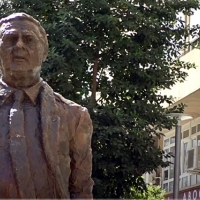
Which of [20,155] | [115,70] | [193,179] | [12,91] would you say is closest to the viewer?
[20,155]

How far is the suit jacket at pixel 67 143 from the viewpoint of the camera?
13.9 ft

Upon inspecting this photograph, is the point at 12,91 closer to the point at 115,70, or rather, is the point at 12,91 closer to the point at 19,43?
the point at 19,43

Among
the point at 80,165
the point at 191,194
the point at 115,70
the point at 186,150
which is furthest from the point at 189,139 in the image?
the point at 80,165

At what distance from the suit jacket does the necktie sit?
12cm

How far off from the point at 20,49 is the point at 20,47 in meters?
0.01

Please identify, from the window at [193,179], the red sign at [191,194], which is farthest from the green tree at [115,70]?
the window at [193,179]

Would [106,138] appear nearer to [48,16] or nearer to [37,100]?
[48,16]

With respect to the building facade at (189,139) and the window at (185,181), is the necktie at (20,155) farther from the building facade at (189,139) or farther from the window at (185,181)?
the window at (185,181)

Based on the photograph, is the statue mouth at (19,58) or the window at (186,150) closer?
the statue mouth at (19,58)

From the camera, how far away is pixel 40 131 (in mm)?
4281

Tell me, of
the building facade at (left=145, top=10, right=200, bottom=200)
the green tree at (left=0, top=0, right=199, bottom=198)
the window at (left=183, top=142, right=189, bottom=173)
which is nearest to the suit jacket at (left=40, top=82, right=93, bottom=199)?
the green tree at (left=0, top=0, right=199, bottom=198)

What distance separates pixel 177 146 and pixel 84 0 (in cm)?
424

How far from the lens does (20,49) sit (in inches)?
171

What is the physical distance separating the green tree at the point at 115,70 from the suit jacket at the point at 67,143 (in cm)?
912
